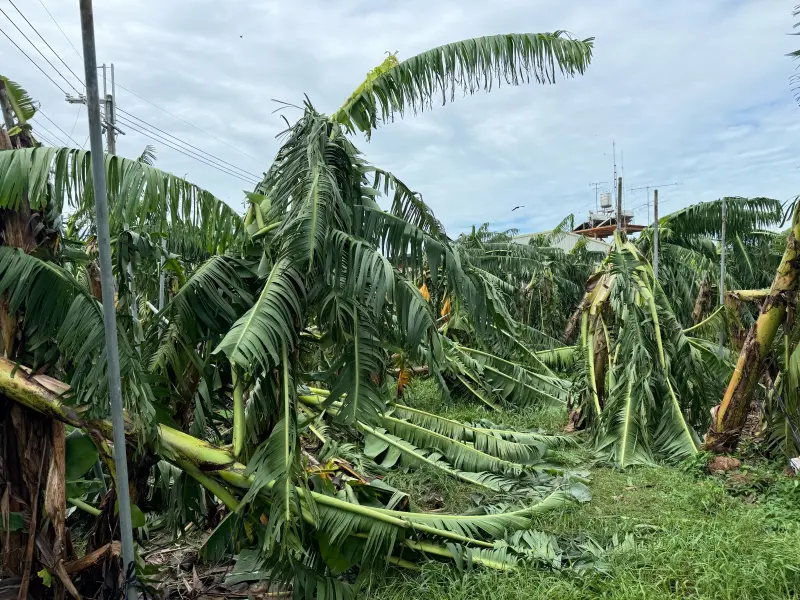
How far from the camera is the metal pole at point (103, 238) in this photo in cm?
210

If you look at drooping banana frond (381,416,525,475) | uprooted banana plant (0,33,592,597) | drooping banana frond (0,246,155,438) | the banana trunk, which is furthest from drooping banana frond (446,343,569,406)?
drooping banana frond (0,246,155,438)

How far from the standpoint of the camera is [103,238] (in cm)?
225

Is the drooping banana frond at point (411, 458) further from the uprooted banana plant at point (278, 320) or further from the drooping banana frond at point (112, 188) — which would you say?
the drooping banana frond at point (112, 188)

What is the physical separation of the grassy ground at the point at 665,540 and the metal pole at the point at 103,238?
1.77 meters

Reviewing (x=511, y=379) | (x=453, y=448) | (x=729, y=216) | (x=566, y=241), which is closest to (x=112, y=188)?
(x=453, y=448)

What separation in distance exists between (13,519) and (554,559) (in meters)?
2.99

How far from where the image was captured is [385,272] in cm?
316

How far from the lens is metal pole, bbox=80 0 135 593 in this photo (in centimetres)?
210

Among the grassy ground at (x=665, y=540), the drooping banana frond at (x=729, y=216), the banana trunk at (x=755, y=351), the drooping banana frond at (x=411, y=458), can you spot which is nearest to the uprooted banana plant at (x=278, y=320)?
the grassy ground at (x=665, y=540)

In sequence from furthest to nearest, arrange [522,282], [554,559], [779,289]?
[522,282] < [779,289] < [554,559]

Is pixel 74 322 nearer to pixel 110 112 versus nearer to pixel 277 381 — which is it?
pixel 277 381

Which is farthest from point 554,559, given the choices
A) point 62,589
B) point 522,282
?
point 522,282

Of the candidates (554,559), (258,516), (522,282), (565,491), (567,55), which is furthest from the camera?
(522,282)

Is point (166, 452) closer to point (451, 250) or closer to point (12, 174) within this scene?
point (12, 174)
